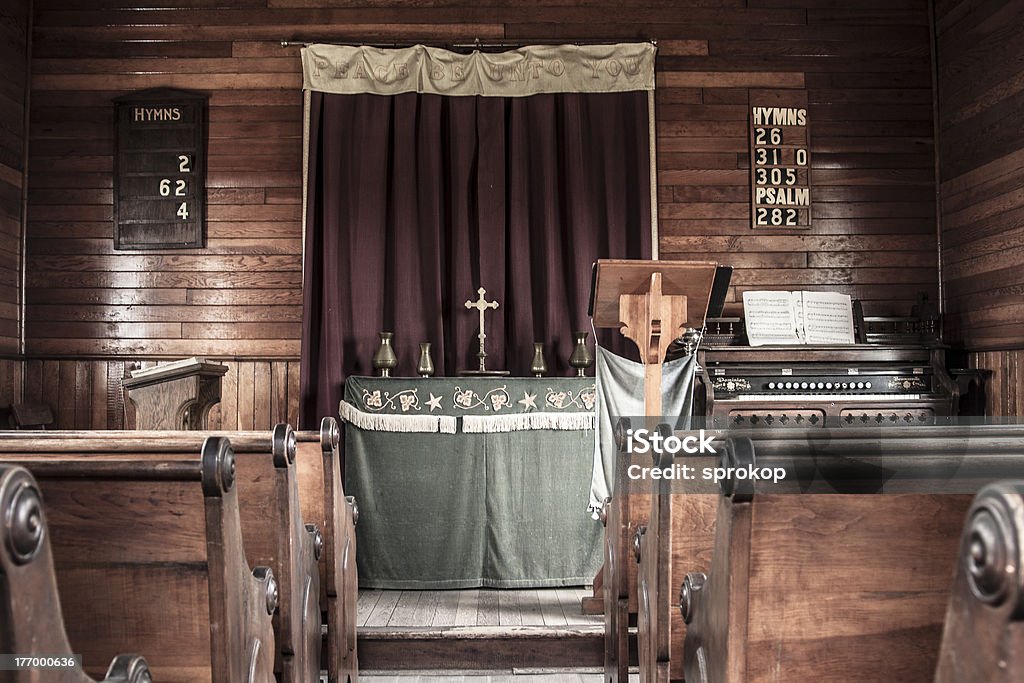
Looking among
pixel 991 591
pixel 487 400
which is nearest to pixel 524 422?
pixel 487 400

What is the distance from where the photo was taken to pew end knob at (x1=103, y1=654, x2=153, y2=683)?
3.19 ft

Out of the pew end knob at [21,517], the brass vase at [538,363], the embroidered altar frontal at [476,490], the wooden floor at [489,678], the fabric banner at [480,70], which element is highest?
the fabric banner at [480,70]

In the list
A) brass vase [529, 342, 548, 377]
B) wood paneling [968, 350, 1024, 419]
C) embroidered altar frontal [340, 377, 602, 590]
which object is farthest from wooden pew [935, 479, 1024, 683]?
wood paneling [968, 350, 1024, 419]

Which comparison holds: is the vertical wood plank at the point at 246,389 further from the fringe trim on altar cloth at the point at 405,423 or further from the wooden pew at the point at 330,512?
the wooden pew at the point at 330,512

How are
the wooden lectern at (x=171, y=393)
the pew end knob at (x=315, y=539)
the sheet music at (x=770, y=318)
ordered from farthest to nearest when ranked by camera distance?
the sheet music at (x=770, y=318) < the wooden lectern at (x=171, y=393) < the pew end knob at (x=315, y=539)

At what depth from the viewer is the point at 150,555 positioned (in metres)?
1.29

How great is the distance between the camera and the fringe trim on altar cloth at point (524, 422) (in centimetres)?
379

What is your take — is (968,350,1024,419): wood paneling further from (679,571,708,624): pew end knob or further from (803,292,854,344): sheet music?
(679,571,708,624): pew end knob

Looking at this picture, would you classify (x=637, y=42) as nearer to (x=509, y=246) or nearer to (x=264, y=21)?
(x=509, y=246)

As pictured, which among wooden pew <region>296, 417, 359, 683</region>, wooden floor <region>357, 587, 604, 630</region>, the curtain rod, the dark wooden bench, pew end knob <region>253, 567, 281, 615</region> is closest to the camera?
the dark wooden bench

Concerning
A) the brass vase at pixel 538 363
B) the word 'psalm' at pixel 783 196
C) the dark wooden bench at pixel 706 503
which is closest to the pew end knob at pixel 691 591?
the dark wooden bench at pixel 706 503

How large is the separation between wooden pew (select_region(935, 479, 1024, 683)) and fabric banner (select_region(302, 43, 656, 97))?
4567 millimetres

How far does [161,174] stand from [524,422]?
2.71 metres

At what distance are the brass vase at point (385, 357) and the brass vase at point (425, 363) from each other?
15cm
